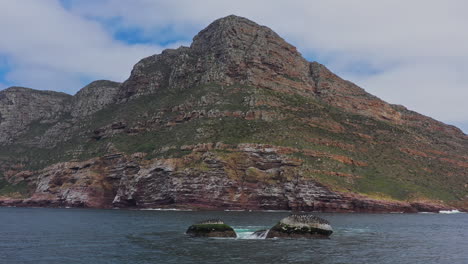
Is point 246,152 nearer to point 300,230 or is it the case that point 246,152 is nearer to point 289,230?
point 300,230

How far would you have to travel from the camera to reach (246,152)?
133375mm

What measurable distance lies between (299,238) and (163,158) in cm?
8672

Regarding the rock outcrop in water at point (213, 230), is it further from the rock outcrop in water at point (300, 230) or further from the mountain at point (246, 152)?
the mountain at point (246, 152)

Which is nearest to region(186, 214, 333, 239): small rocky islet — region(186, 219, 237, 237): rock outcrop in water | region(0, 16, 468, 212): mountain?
region(186, 219, 237, 237): rock outcrop in water

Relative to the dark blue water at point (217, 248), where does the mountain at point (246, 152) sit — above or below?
above

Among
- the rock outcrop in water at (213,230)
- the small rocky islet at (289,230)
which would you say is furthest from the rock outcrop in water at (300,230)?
the rock outcrop in water at (213,230)

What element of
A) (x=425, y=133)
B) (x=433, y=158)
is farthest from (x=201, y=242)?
(x=425, y=133)

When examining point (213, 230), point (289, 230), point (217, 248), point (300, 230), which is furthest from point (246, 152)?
point (217, 248)

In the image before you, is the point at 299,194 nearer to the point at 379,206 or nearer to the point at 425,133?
the point at 379,206

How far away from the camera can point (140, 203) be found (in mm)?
136500

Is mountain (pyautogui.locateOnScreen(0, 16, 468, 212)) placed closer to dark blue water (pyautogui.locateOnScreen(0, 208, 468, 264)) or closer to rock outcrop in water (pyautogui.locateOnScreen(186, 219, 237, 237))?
dark blue water (pyautogui.locateOnScreen(0, 208, 468, 264))

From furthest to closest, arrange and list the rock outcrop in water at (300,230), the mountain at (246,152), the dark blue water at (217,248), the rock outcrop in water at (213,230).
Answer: the mountain at (246,152), the rock outcrop in water at (213,230), the rock outcrop in water at (300,230), the dark blue water at (217,248)

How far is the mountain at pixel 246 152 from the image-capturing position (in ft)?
419

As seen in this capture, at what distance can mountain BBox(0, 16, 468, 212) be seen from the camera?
127688 mm
